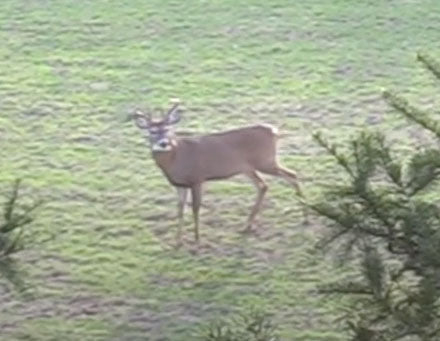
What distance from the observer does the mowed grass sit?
6988 mm

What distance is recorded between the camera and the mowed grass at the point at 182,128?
6.99 metres

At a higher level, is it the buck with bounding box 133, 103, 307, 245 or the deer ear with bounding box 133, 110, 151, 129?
the deer ear with bounding box 133, 110, 151, 129

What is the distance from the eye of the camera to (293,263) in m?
7.39

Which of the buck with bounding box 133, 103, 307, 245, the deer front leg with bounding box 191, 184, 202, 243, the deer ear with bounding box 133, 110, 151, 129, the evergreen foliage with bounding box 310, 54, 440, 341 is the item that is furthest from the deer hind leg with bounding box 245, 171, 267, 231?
the evergreen foliage with bounding box 310, 54, 440, 341

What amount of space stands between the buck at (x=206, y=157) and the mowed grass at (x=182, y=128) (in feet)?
0.70

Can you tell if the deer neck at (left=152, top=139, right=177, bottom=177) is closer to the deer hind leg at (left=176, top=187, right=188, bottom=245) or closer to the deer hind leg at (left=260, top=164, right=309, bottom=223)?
the deer hind leg at (left=176, top=187, right=188, bottom=245)

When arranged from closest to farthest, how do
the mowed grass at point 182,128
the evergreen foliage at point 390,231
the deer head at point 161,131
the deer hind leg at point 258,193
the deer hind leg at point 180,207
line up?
the evergreen foliage at point 390,231, the mowed grass at point 182,128, the deer head at point 161,131, the deer hind leg at point 180,207, the deer hind leg at point 258,193

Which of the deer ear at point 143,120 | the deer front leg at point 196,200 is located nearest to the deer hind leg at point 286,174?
the deer front leg at point 196,200

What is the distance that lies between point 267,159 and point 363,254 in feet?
14.2

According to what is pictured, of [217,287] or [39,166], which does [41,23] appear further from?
[217,287]

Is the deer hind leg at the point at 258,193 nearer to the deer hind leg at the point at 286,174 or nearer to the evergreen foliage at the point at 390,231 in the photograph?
the deer hind leg at the point at 286,174

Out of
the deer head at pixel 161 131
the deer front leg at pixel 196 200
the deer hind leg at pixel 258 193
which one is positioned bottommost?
the deer hind leg at pixel 258 193

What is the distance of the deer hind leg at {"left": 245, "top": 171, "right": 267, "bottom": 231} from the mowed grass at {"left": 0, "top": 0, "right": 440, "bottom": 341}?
2.3 inches

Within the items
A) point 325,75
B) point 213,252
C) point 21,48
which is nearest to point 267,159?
point 213,252
